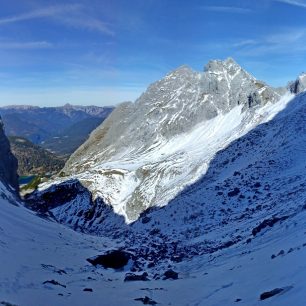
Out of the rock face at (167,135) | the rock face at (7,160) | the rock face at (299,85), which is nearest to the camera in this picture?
the rock face at (7,160)

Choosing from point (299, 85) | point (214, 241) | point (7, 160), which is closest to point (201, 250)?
point (214, 241)

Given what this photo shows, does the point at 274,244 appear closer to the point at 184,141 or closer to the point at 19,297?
the point at 19,297

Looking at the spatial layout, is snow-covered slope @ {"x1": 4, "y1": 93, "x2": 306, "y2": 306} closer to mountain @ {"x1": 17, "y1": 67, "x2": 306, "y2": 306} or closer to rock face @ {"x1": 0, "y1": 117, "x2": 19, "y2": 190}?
mountain @ {"x1": 17, "y1": 67, "x2": 306, "y2": 306}

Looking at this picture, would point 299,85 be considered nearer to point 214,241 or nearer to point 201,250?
point 214,241

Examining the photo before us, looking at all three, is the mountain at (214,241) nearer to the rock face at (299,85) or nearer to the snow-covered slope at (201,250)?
the snow-covered slope at (201,250)

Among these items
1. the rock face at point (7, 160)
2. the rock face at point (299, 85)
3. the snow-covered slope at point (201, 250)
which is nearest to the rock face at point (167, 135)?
the rock face at point (299, 85)

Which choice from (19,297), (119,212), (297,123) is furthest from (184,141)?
(19,297)
